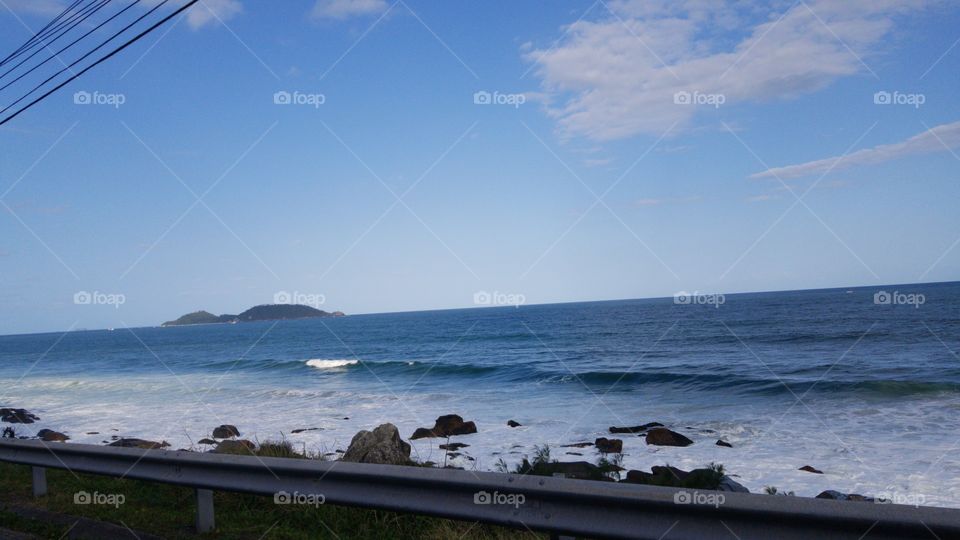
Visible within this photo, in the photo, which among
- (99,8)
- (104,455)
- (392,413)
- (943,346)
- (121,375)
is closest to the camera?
(104,455)

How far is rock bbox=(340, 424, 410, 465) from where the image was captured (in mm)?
8062

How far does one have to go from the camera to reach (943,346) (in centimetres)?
3303

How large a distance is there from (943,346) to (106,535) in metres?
37.1

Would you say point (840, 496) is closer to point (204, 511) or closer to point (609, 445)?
point (609, 445)

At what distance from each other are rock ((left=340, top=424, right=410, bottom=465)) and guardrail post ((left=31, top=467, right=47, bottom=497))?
10.1ft

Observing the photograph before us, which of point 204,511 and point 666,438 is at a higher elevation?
point 204,511

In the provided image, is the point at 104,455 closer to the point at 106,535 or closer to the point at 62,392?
the point at 106,535

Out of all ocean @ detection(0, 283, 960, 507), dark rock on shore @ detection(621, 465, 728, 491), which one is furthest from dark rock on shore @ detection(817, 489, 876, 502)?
dark rock on shore @ detection(621, 465, 728, 491)

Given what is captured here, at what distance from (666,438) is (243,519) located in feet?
40.1

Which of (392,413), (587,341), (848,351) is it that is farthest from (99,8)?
(587,341)

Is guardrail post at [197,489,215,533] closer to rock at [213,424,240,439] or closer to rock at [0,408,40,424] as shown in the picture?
rock at [213,424,240,439]

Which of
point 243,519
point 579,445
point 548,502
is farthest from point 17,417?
point 548,502

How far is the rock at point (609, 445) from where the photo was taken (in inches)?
609

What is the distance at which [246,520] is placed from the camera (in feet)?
19.2
